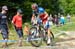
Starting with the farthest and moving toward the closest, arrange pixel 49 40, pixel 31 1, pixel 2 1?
pixel 31 1
pixel 2 1
pixel 49 40

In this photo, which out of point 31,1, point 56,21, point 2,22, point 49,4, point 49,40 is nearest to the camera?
point 2,22

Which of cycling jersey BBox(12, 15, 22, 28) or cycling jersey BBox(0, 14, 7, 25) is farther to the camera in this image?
cycling jersey BBox(12, 15, 22, 28)

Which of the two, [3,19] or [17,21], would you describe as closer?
[3,19]

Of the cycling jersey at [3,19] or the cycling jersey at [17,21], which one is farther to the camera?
the cycling jersey at [17,21]

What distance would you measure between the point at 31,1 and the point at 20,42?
58.1ft

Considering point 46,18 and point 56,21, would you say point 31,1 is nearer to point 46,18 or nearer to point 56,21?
point 56,21

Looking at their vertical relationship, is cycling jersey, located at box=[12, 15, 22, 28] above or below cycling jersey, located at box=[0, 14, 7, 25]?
below

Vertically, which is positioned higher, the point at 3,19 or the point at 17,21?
the point at 3,19

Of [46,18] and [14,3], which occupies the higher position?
[46,18]

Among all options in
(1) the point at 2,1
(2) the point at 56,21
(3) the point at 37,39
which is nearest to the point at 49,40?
(3) the point at 37,39

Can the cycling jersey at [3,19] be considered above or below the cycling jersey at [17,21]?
above

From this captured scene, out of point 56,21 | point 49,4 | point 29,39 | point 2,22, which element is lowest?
point 56,21

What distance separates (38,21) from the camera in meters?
15.7

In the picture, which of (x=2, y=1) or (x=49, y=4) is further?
(x=49, y=4)
